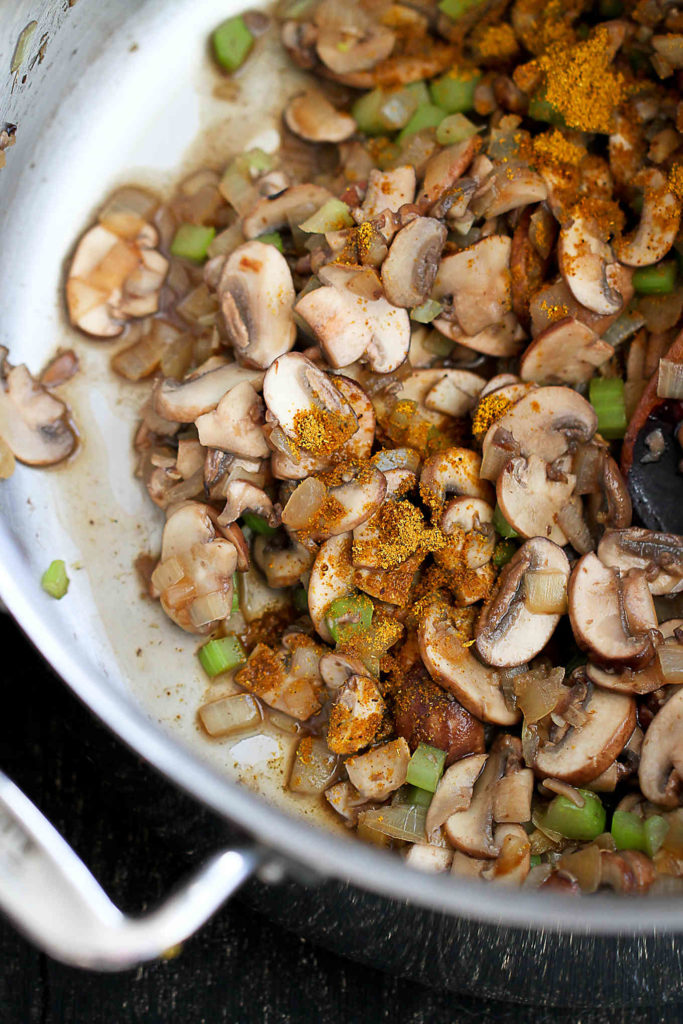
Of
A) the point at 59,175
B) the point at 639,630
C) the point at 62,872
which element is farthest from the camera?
the point at 59,175

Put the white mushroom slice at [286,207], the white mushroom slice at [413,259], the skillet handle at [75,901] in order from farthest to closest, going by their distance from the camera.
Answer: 1. the white mushroom slice at [286,207]
2. the white mushroom slice at [413,259]
3. the skillet handle at [75,901]

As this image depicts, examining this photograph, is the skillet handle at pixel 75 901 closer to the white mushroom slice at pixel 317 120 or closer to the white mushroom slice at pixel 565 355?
the white mushroom slice at pixel 565 355

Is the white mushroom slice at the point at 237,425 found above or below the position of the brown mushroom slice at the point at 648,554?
above

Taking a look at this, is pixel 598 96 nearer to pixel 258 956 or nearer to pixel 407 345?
pixel 407 345

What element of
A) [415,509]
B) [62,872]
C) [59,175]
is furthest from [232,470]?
[59,175]

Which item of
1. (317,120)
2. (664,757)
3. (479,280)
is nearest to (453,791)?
(664,757)

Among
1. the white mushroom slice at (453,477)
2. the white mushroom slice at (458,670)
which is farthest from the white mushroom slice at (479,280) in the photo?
the white mushroom slice at (458,670)
